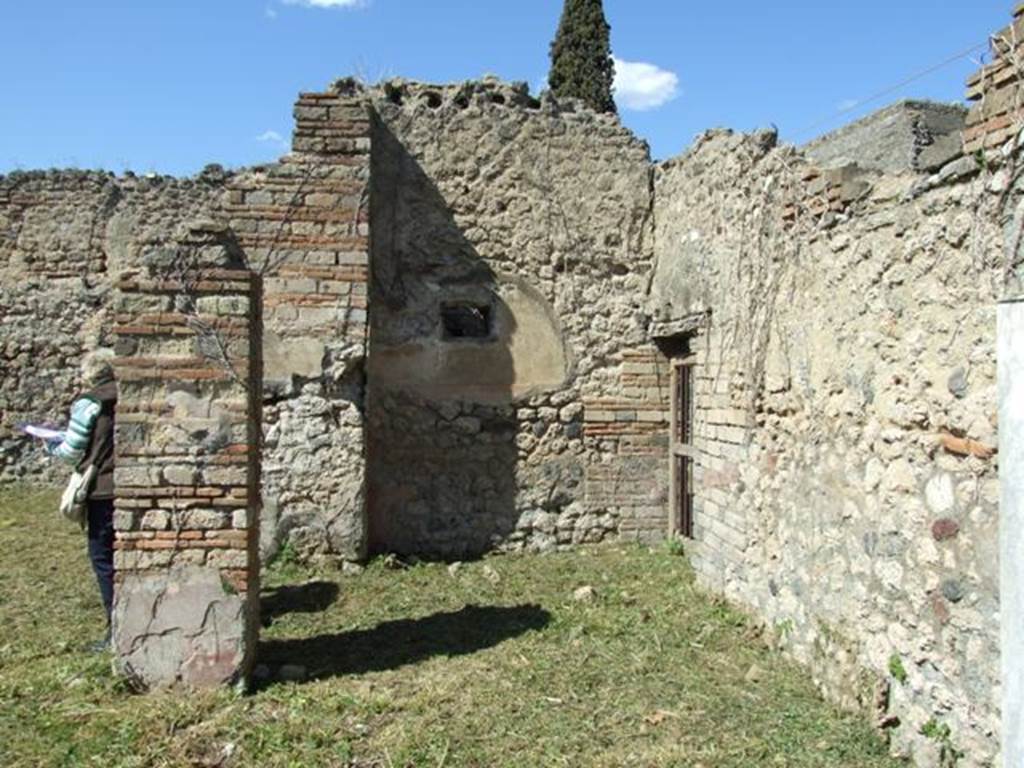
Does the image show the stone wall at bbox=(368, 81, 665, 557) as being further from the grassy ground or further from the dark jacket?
the dark jacket

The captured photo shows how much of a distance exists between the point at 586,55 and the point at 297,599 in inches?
594

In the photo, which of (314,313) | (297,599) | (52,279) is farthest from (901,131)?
(52,279)

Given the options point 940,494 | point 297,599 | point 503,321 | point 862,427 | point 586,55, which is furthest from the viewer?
point 586,55

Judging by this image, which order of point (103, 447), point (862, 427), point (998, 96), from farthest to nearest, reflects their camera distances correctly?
point (103, 447), point (862, 427), point (998, 96)

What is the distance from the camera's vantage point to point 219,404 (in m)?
4.71

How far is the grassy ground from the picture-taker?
4.00m

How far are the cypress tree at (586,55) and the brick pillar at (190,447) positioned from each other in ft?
49.7

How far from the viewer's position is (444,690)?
470cm

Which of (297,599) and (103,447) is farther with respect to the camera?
(297,599)

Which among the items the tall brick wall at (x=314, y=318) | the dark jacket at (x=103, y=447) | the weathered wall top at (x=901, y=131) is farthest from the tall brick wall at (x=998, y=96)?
the weathered wall top at (x=901, y=131)

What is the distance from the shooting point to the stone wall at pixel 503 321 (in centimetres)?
822

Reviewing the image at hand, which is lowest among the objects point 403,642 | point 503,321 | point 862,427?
point 403,642

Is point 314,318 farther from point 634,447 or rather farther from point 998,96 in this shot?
point 998,96

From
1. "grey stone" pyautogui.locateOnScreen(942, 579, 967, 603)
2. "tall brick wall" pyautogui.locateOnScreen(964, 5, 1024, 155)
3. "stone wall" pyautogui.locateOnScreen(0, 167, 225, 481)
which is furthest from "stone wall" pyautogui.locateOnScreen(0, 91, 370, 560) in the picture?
"tall brick wall" pyautogui.locateOnScreen(964, 5, 1024, 155)
